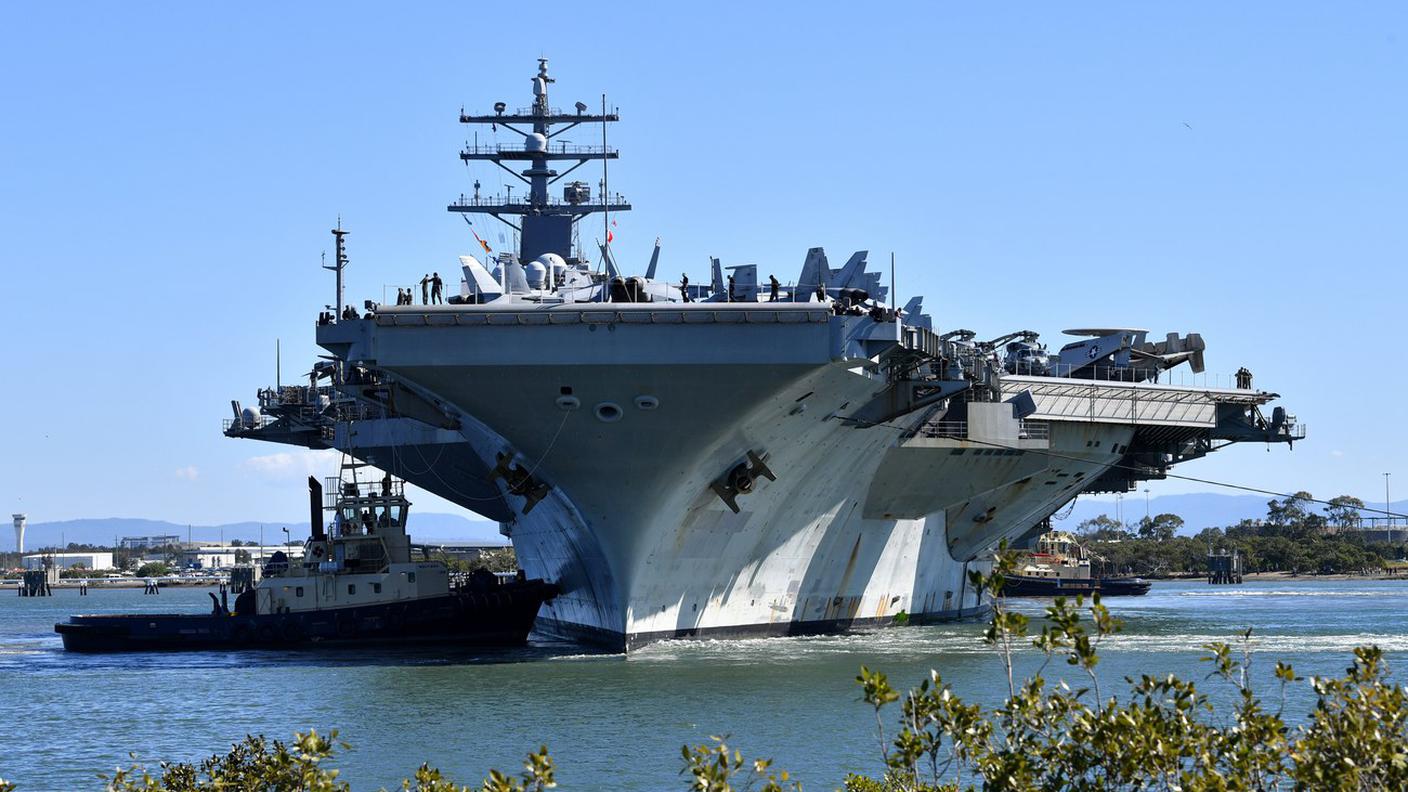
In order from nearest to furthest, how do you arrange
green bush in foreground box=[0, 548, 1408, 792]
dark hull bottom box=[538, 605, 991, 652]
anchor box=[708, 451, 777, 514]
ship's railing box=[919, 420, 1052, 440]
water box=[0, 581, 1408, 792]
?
1. green bush in foreground box=[0, 548, 1408, 792]
2. water box=[0, 581, 1408, 792]
3. anchor box=[708, 451, 777, 514]
4. dark hull bottom box=[538, 605, 991, 652]
5. ship's railing box=[919, 420, 1052, 440]

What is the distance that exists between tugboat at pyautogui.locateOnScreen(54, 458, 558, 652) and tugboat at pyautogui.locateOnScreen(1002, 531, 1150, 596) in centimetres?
2887

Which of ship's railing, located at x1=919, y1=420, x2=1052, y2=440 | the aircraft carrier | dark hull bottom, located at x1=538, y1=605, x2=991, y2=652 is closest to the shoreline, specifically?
the aircraft carrier

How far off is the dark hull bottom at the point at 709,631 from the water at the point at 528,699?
0.69ft

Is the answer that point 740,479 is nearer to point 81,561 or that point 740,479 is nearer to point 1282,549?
point 1282,549

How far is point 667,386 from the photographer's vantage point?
23.9 m

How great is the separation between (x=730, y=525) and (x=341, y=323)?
689 centimetres

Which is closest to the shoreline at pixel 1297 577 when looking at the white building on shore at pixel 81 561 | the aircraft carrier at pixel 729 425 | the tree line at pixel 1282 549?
the tree line at pixel 1282 549

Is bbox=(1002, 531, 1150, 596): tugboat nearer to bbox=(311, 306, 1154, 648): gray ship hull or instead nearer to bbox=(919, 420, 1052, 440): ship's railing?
bbox=(919, 420, 1052, 440): ship's railing

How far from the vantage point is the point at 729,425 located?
24.9 metres

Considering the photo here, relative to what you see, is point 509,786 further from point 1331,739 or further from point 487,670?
point 487,670

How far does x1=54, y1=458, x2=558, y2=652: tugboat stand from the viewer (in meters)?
33.2

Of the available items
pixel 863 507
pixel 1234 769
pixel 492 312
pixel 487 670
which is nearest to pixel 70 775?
pixel 492 312

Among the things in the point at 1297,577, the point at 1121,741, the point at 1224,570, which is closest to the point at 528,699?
the point at 1121,741

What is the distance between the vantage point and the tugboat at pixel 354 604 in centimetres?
3325
